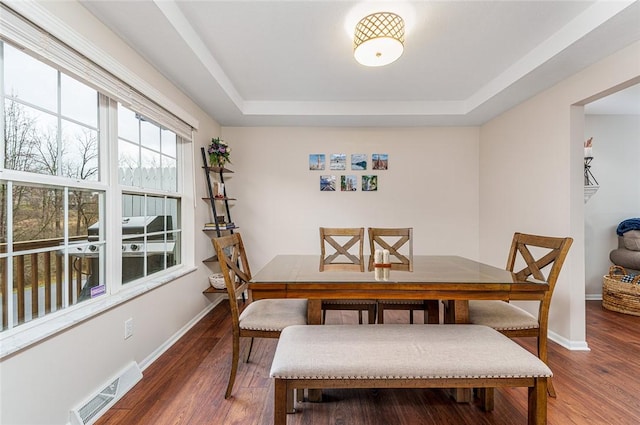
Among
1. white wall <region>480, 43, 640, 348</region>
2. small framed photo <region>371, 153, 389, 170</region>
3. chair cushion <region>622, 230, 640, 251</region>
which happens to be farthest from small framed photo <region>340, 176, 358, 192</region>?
chair cushion <region>622, 230, 640, 251</region>

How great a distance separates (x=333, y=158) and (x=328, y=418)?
2.88 m

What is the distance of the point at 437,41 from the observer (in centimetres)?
216

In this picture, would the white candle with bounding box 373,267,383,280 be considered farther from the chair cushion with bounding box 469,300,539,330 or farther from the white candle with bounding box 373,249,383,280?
the chair cushion with bounding box 469,300,539,330

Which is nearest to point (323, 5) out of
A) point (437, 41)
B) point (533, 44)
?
point (437, 41)

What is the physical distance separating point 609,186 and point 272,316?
4.57 m

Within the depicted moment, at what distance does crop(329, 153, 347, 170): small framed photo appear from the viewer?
377 centimetres

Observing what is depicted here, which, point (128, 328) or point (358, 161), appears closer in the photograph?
point (128, 328)

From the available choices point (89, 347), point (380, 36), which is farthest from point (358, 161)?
point (89, 347)

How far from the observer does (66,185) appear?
1.58 metres

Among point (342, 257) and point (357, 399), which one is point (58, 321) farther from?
point (342, 257)

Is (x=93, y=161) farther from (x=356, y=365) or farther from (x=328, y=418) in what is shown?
(x=328, y=418)

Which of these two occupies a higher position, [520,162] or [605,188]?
[520,162]

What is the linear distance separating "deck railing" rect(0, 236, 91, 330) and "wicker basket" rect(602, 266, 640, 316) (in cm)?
499

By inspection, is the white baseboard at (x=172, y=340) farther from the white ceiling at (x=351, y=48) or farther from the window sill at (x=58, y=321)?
the white ceiling at (x=351, y=48)
